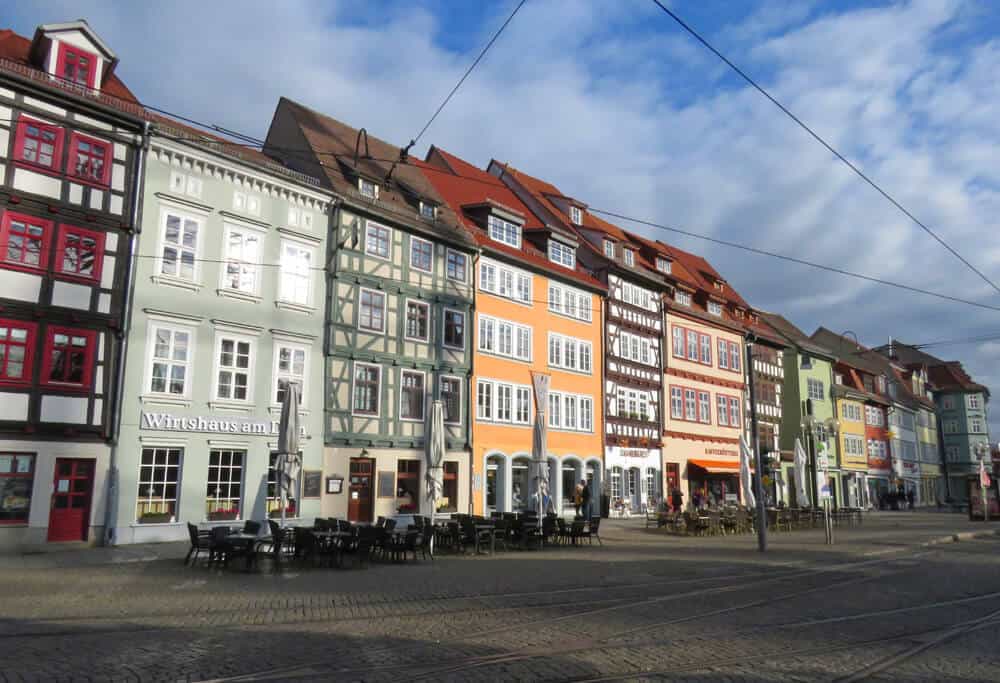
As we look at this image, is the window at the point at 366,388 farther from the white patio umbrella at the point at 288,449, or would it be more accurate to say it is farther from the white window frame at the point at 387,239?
the white patio umbrella at the point at 288,449

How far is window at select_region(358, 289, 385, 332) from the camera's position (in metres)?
26.8

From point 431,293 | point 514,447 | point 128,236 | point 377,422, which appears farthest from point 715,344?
point 128,236

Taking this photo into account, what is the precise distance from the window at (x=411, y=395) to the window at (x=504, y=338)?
3569mm

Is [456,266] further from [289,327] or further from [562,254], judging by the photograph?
[289,327]

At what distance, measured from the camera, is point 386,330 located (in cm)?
2739

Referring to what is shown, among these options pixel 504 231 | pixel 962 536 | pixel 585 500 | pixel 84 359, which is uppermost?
pixel 504 231

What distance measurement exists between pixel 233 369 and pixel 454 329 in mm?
9252

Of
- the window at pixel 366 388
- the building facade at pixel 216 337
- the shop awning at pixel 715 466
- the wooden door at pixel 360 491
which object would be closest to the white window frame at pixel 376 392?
the window at pixel 366 388

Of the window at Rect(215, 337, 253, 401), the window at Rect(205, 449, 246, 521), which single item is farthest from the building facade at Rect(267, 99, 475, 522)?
the window at Rect(205, 449, 246, 521)

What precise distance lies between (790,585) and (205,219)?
1865 cm

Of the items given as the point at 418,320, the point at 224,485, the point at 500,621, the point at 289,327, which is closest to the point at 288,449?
the point at 224,485

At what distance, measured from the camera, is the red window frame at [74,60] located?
68.5 feet

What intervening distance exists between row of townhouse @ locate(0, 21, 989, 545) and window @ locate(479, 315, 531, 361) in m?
0.08

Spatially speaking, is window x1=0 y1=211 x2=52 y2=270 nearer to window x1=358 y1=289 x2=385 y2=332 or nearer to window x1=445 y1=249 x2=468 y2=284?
window x1=358 y1=289 x2=385 y2=332
